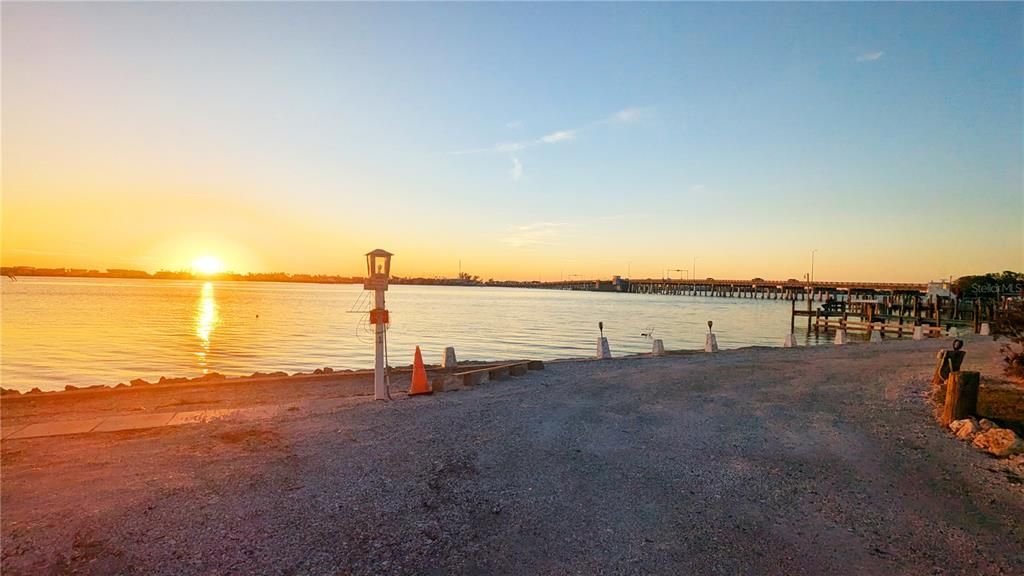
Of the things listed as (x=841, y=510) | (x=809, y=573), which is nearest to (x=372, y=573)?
(x=809, y=573)

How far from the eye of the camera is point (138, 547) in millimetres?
4207

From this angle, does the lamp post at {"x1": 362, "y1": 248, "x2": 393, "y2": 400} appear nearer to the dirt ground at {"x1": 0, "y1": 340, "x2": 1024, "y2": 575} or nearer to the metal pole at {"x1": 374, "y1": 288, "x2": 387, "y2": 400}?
the metal pole at {"x1": 374, "y1": 288, "x2": 387, "y2": 400}

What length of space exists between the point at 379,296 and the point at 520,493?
5.25 m

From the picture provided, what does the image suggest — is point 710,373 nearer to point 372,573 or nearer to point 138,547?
point 372,573

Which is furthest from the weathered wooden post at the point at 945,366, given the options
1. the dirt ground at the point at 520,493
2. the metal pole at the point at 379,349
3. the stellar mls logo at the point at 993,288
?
the stellar mls logo at the point at 993,288

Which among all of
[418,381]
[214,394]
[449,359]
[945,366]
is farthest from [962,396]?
[214,394]

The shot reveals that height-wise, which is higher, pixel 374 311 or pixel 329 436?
pixel 374 311

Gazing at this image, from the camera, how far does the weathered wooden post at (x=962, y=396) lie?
780 cm

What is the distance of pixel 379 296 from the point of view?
9.72 metres

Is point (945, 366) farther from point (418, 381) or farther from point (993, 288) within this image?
point (993, 288)

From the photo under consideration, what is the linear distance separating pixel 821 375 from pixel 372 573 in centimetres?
1141

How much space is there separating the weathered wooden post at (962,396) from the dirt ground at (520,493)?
1.20ft

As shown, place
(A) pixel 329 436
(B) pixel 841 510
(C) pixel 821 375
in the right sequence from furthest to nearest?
(C) pixel 821 375 → (A) pixel 329 436 → (B) pixel 841 510

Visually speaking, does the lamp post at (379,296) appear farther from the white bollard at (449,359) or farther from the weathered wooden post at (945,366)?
the weathered wooden post at (945,366)
